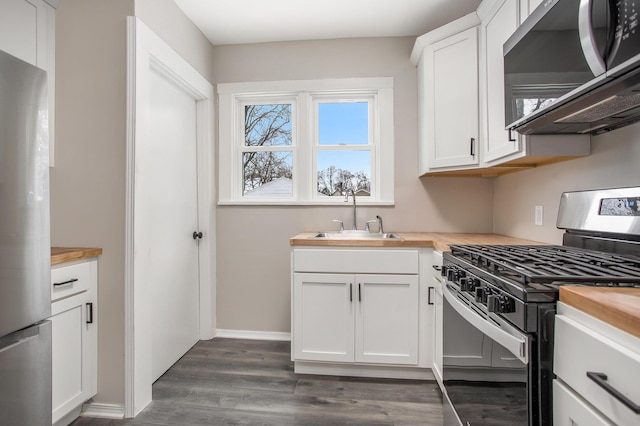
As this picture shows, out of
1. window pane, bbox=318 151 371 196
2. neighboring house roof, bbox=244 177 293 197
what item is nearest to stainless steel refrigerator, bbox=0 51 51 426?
neighboring house roof, bbox=244 177 293 197

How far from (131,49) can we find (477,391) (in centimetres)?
234

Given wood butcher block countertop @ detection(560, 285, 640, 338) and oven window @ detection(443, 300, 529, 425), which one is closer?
wood butcher block countertop @ detection(560, 285, 640, 338)

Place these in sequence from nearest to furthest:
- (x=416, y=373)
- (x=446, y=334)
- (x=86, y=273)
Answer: (x=446, y=334) < (x=86, y=273) < (x=416, y=373)

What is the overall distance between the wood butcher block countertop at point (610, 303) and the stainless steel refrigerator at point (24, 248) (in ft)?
5.63

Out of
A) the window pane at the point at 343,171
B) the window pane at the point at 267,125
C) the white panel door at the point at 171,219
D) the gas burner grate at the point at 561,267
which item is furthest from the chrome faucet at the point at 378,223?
the white panel door at the point at 171,219

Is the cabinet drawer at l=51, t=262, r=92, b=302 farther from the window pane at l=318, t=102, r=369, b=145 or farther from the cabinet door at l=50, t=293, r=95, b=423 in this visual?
the window pane at l=318, t=102, r=369, b=145

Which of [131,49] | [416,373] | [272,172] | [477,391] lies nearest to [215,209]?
[272,172]

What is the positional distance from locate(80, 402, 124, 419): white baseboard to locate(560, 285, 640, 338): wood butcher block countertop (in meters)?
2.17

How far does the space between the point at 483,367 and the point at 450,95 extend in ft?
5.78

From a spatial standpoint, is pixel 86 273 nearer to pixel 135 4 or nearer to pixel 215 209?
pixel 215 209

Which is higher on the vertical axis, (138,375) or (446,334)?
(446,334)

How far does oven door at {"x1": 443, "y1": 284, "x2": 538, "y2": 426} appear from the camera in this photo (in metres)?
0.89

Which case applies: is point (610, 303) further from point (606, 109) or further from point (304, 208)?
point (304, 208)

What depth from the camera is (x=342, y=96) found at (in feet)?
9.29
